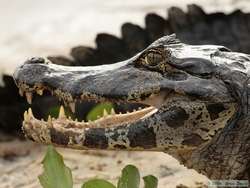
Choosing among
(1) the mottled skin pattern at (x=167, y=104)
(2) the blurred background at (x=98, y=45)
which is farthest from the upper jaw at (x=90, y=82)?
(2) the blurred background at (x=98, y=45)

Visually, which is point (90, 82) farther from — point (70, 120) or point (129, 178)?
point (129, 178)

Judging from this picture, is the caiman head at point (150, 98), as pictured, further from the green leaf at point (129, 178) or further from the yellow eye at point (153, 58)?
the green leaf at point (129, 178)

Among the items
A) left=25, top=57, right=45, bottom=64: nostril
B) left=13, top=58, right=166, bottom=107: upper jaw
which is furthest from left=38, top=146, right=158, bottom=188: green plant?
left=25, top=57, right=45, bottom=64: nostril

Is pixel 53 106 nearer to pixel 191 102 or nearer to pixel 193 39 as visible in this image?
pixel 193 39

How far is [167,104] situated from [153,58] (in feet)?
0.88

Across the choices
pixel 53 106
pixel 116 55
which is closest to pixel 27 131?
pixel 53 106

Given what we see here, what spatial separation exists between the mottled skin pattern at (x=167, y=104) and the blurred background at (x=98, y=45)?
105 centimetres

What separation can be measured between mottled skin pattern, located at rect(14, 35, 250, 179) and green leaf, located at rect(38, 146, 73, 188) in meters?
0.14

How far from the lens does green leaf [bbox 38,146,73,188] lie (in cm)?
371

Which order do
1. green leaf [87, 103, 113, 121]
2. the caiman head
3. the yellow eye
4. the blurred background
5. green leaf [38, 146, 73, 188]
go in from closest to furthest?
green leaf [38, 146, 73, 188], the caiman head, the yellow eye, green leaf [87, 103, 113, 121], the blurred background

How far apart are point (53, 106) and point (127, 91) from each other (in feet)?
7.80

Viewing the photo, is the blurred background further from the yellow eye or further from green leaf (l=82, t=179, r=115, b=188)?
green leaf (l=82, t=179, r=115, b=188)

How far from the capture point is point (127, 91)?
3855 mm

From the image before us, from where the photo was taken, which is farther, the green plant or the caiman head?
the caiman head
